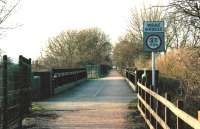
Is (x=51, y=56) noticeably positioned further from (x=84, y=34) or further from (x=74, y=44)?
(x=84, y=34)

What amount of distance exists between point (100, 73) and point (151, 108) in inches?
2320

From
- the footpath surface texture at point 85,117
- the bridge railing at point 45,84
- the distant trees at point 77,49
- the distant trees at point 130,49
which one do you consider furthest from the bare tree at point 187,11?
the distant trees at point 77,49

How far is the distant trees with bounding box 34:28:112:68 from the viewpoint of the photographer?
232 ft

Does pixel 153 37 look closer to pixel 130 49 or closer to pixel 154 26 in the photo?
pixel 154 26

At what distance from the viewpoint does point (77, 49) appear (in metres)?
81.1

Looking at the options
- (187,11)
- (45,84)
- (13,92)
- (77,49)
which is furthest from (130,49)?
(13,92)

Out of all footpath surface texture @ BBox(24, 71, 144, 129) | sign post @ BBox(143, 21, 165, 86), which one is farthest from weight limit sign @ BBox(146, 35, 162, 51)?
footpath surface texture @ BBox(24, 71, 144, 129)

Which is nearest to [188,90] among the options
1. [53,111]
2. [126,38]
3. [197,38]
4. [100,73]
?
[197,38]

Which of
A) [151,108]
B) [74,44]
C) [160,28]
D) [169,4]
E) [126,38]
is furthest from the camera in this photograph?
[74,44]

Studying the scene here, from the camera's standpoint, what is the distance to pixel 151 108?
12.0 m

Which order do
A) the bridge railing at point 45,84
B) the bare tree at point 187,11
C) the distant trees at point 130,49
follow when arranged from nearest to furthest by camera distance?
the bare tree at point 187,11, the bridge railing at point 45,84, the distant trees at point 130,49

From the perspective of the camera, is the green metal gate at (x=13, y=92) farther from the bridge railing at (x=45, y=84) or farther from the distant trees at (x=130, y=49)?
the distant trees at (x=130, y=49)

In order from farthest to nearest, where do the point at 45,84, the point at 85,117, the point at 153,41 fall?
the point at 45,84, the point at 153,41, the point at 85,117

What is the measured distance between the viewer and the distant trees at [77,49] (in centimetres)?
7056
